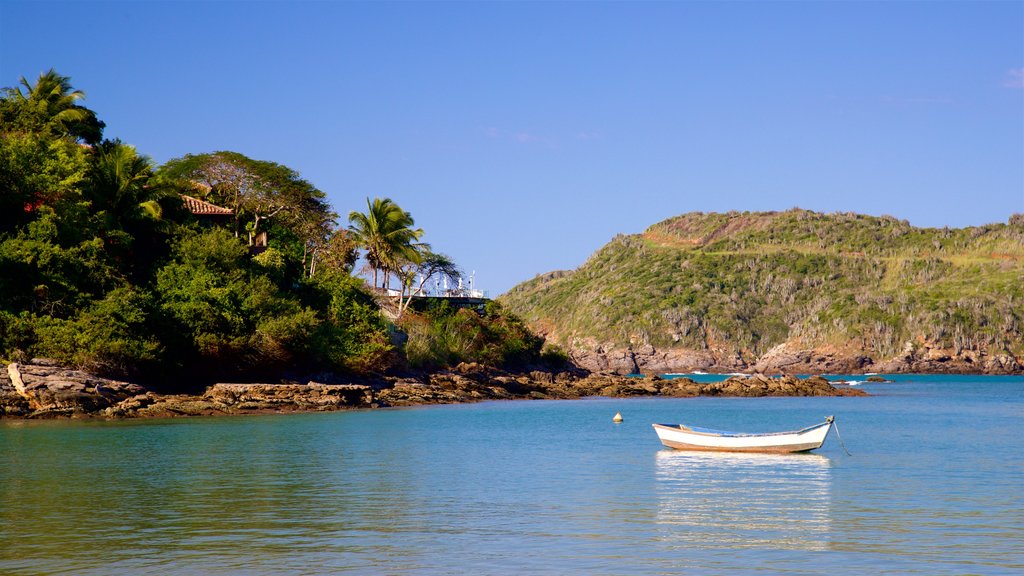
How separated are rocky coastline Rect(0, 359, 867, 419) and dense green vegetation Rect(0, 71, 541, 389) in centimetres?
113

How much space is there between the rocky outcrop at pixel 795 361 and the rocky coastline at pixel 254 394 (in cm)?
8757

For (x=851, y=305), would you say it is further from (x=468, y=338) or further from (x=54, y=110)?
(x=54, y=110)

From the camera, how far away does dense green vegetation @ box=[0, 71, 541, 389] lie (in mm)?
45781

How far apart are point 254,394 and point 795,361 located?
130 meters

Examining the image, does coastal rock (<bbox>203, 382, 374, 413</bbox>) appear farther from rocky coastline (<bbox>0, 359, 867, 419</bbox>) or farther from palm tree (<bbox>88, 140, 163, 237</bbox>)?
palm tree (<bbox>88, 140, 163, 237</bbox>)

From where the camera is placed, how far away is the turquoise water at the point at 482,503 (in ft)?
53.8

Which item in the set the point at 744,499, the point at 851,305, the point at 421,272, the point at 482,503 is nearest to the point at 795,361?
the point at 851,305

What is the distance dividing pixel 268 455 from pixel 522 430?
15.5 m

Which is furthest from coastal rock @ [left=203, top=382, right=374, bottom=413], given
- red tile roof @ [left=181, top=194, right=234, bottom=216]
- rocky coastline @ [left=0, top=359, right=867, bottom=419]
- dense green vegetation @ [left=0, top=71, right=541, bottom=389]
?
red tile roof @ [left=181, top=194, right=234, bottom=216]

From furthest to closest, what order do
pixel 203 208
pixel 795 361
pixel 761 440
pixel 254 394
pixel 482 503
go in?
1. pixel 795 361
2. pixel 203 208
3. pixel 254 394
4. pixel 761 440
5. pixel 482 503

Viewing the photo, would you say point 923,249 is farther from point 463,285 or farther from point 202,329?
point 202,329

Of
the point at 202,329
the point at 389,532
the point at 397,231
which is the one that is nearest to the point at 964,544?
the point at 389,532

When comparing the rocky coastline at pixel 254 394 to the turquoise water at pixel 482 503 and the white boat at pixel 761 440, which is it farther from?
the white boat at pixel 761 440

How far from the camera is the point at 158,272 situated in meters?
52.4
